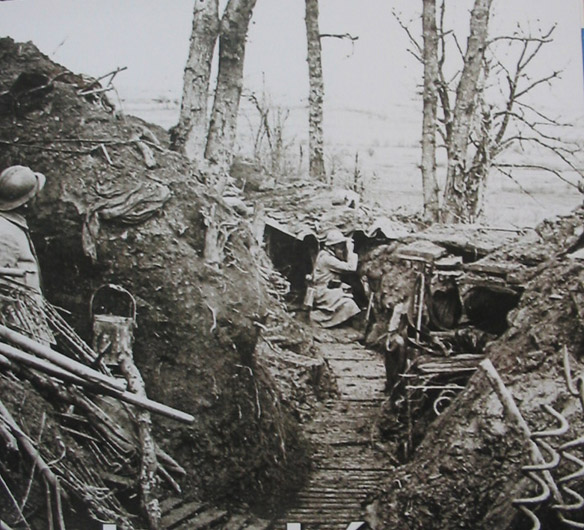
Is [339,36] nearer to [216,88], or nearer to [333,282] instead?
[216,88]

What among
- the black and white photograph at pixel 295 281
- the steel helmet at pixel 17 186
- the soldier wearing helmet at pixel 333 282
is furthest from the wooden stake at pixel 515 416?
the steel helmet at pixel 17 186

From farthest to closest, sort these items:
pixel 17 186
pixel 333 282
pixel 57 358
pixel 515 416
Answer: pixel 333 282, pixel 17 186, pixel 515 416, pixel 57 358

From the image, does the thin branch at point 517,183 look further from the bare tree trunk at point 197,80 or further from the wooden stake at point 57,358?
the wooden stake at point 57,358

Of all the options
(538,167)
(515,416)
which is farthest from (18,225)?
(538,167)

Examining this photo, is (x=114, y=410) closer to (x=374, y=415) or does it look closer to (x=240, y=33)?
(x=374, y=415)

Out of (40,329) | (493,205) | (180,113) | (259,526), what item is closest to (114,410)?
(40,329)
